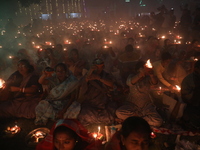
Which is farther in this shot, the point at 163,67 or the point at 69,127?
the point at 163,67

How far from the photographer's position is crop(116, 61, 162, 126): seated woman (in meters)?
3.31

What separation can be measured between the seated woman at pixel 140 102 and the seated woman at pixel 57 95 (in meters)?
1.16

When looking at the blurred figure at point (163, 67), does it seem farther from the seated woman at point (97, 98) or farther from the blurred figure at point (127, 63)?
the seated woman at point (97, 98)

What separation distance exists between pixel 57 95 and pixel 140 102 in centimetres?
199

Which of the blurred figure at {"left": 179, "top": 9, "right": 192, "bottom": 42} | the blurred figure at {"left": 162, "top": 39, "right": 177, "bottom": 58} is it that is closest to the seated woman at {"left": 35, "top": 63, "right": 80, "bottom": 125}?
the blurred figure at {"left": 162, "top": 39, "right": 177, "bottom": 58}

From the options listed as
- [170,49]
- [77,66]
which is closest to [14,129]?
[77,66]

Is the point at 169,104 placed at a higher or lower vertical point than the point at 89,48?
lower

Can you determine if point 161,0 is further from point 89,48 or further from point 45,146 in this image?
point 45,146

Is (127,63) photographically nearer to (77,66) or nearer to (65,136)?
(77,66)

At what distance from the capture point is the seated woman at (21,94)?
12.5 ft

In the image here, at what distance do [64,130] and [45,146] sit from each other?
506 millimetres

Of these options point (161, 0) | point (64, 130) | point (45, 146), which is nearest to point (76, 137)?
point (64, 130)

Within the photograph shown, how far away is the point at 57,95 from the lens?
3596 millimetres

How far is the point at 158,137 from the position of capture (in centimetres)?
325
